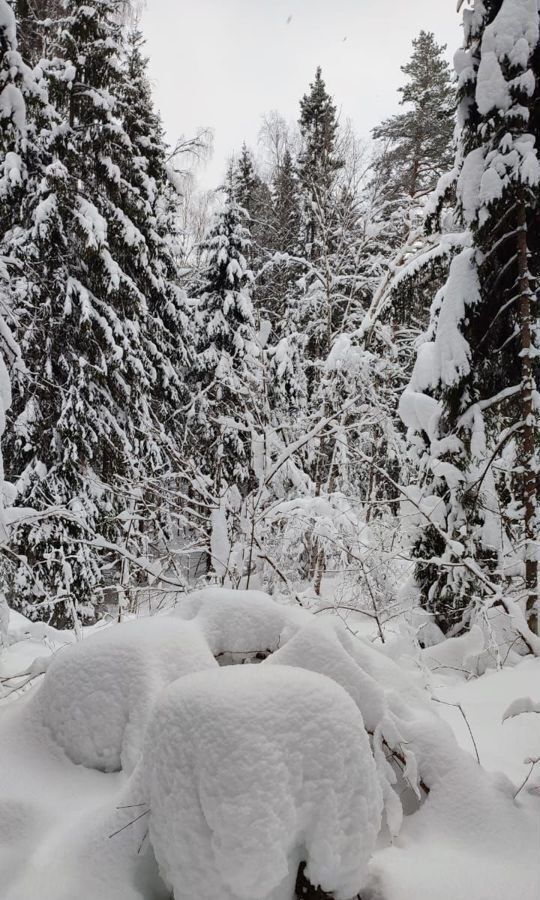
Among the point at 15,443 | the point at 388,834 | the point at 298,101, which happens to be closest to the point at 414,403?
the point at 388,834

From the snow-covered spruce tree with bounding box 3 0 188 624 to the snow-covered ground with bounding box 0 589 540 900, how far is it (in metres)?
8.08

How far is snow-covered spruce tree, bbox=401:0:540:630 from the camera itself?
5.10 meters

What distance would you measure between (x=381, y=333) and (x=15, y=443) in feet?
26.1

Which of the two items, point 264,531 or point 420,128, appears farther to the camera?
point 420,128

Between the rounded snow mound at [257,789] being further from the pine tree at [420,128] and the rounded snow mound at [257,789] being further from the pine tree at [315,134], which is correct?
the pine tree at [420,128]

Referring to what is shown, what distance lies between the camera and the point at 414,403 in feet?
21.3

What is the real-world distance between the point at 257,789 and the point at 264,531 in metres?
4.16

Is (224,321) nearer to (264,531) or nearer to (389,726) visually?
(264,531)

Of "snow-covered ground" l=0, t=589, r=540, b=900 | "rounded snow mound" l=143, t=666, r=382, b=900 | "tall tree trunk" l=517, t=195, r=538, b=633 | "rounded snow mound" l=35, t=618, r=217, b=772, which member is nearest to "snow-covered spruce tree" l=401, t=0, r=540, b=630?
"tall tree trunk" l=517, t=195, r=538, b=633

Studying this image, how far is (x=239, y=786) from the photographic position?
131 cm

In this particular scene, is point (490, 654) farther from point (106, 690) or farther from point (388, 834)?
point (106, 690)

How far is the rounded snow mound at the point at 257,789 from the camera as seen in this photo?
4.20 ft

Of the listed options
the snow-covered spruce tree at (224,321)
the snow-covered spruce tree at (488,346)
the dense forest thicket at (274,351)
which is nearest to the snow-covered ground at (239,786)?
the dense forest thicket at (274,351)

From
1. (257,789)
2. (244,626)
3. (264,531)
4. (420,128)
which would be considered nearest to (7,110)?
(264,531)
